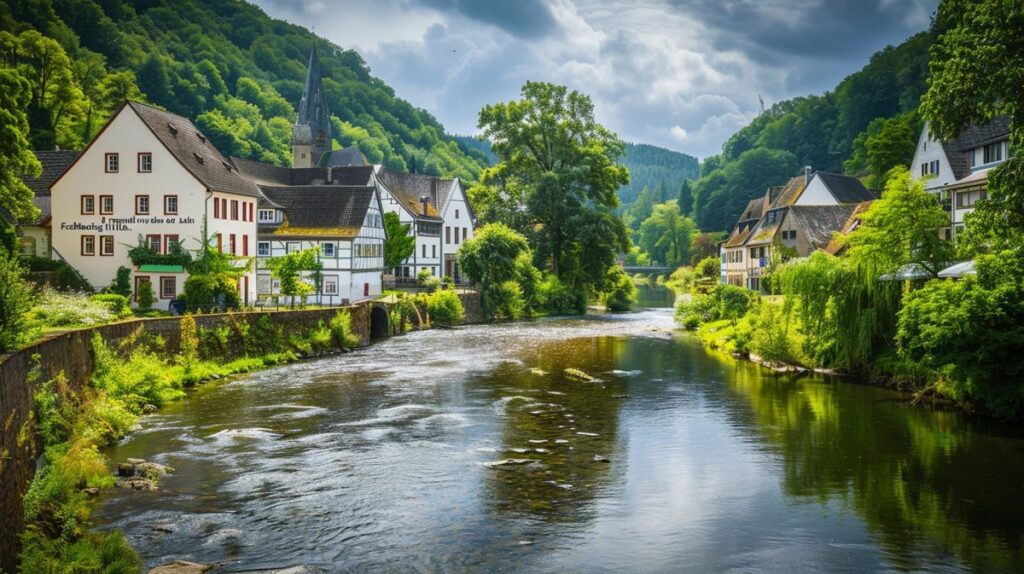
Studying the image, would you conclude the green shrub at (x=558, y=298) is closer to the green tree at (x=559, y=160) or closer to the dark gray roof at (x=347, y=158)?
the green tree at (x=559, y=160)

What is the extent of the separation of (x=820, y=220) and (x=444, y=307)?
93.1ft

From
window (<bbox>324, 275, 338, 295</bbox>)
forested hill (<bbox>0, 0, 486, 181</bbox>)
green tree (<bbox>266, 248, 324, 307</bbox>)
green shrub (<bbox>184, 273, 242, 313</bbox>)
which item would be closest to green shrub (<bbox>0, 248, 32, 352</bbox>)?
green shrub (<bbox>184, 273, 242, 313</bbox>)

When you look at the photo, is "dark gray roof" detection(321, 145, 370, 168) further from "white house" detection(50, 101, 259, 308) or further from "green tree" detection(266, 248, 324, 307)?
"white house" detection(50, 101, 259, 308)

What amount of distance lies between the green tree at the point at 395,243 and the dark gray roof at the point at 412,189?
13.2 ft

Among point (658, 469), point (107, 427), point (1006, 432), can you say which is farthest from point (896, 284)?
point (107, 427)

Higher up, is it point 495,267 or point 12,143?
point 12,143

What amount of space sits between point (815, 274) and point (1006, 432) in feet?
36.8

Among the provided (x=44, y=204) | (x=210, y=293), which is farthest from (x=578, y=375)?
(x=44, y=204)

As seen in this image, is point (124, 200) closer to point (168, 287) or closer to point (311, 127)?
point (168, 287)

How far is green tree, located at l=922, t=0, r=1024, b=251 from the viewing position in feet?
77.0

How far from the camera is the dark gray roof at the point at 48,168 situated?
174ft

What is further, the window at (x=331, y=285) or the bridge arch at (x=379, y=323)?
the window at (x=331, y=285)

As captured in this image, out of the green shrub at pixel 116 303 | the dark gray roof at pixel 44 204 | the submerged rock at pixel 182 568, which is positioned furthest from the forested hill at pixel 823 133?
the submerged rock at pixel 182 568

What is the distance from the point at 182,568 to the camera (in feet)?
44.3
